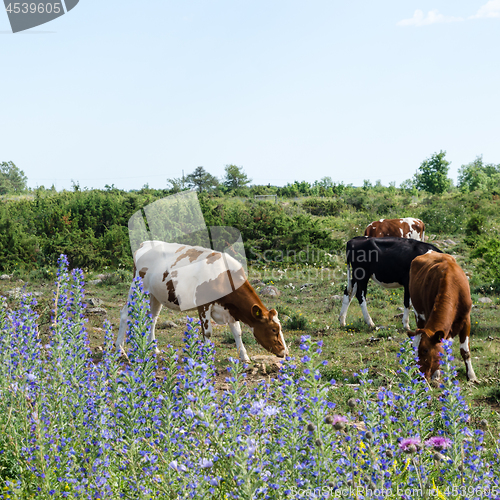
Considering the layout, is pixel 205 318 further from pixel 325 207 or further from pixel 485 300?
pixel 325 207

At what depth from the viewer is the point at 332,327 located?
31.5 ft

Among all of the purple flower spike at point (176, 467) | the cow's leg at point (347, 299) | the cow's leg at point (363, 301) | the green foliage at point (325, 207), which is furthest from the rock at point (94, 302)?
the green foliage at point (325, 207)

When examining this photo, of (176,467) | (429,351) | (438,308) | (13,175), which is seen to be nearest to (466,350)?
(438,308)

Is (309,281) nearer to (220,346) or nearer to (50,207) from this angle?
(220,346)

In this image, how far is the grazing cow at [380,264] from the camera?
30.6 feet

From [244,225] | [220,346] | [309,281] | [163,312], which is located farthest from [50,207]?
[220,346]

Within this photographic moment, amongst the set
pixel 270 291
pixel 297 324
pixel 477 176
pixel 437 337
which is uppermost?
pixel 437 337

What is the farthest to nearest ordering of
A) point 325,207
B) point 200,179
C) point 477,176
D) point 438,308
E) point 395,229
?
point 477,176 < point 200,179 < point 325,207 < point 395,229 < point 438,308

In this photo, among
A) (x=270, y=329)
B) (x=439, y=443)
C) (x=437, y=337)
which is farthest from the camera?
(x=270, y=329)

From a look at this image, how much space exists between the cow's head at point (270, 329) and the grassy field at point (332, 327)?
1.30ft

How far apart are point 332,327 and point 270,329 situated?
3.16 m

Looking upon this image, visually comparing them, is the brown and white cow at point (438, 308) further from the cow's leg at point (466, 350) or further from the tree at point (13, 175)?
the tree at point (13, 175)

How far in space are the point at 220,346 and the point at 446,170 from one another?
54.9 metres

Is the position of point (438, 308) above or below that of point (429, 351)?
above
